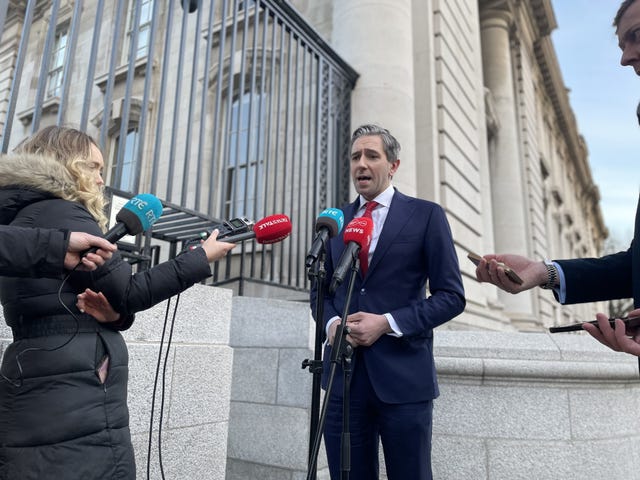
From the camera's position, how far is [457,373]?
4277 millimetres

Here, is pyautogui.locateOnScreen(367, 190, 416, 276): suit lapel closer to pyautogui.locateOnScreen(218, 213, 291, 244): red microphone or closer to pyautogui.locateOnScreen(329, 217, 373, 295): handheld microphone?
pyautogui.locateOnScreen(329, 217, 373, 295): handheld microphone

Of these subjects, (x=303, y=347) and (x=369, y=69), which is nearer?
(x=303, y=347)

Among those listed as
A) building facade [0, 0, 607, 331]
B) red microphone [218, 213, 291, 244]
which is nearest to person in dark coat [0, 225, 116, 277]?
red microphone [218, 213, 291, 244]

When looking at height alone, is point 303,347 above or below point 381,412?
above

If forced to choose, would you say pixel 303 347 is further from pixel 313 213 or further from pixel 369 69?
pixel 369 69

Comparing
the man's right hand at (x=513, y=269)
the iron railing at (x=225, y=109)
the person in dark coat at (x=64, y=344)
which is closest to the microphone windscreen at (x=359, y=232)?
the man's right hand at (x=513, y=269)

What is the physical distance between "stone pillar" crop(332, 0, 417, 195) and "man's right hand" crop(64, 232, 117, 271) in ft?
19.8

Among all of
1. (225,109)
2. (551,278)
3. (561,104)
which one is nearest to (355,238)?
(551,278)

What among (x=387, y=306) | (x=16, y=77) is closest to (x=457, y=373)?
(x=387, y=306)

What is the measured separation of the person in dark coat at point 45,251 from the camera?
5.16 ft

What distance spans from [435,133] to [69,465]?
7.79 m

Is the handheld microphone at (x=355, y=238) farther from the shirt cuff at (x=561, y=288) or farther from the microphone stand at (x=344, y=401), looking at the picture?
the shirt cuff at (x=561, y=288)

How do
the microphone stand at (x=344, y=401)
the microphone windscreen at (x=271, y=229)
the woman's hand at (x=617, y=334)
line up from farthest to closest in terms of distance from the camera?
the microphone windscreen at (x=271, y=229) → the microphone stand at (x=344, y=401) → the woman's hand at (x=617, y=334)

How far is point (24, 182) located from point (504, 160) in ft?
49.3
